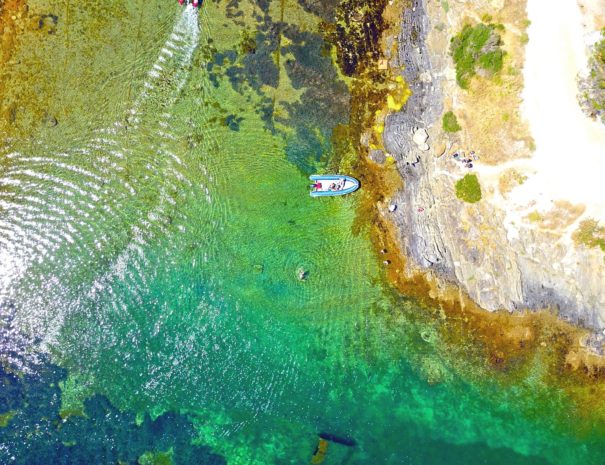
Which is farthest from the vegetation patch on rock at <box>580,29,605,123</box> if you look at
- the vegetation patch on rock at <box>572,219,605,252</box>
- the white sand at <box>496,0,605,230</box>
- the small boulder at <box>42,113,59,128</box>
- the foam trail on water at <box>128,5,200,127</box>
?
the small boulder at <box>42,113,59,128</box>

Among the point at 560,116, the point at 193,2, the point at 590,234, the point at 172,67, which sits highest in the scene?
the point at 193,2

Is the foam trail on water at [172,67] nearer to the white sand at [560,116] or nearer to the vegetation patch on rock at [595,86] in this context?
the white sand at [560,116]

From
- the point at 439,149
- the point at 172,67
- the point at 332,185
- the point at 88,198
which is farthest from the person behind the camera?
the point at 88,198

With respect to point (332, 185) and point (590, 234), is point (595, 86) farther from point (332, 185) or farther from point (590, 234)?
point (332, 185)

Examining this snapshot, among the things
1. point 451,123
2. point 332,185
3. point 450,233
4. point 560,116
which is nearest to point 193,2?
point 332,185

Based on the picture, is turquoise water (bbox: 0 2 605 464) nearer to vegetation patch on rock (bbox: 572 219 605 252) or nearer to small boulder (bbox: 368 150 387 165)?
small boulder (bbox: 368 150 387 165)

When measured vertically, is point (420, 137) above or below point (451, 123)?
below

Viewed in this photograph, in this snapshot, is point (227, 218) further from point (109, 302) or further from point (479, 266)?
point (479, 266)
